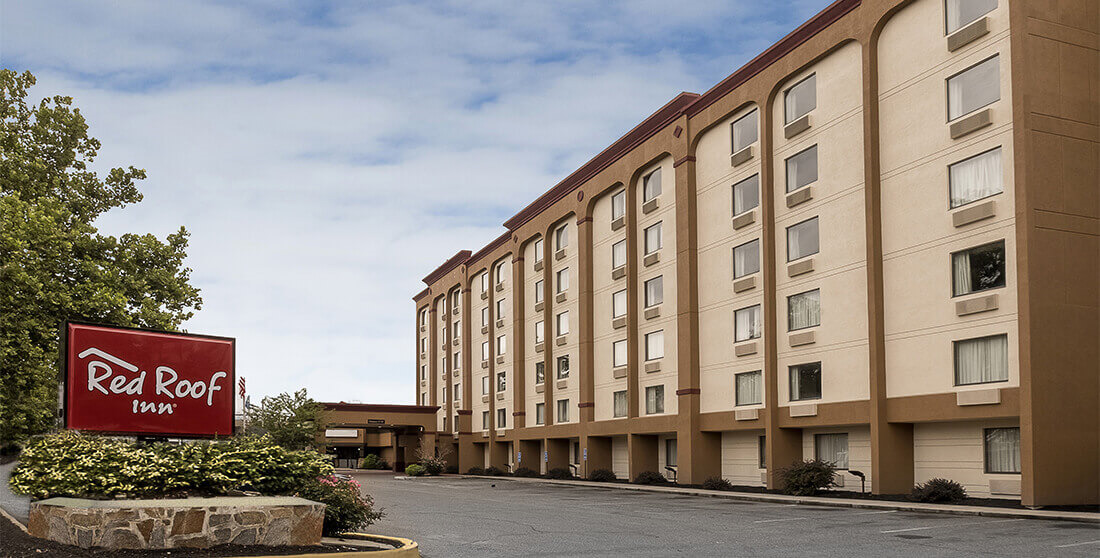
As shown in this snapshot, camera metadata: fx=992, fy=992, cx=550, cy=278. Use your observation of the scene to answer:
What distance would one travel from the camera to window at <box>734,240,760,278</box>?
3941cm

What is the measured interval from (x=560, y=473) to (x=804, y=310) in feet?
74.6

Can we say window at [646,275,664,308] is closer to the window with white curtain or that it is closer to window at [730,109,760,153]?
the window with white curtain

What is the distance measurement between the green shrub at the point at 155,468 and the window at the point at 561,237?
41.5m

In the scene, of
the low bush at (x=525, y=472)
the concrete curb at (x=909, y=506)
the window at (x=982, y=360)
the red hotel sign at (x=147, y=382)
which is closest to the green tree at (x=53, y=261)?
the red hotel sign at (x=147, y=382)

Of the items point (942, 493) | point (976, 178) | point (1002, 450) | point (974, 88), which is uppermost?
point (974, 88)

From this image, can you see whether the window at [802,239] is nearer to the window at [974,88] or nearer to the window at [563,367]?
the window at [974,88]

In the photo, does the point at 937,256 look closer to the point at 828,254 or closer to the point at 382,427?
the point at 828,254

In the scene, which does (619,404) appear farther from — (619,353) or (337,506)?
(337,506)

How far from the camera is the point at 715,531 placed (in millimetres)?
20203

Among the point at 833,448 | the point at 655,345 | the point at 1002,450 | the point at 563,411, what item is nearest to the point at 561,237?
the point at 563,411

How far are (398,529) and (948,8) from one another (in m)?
23.0

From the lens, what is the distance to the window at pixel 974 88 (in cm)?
2884

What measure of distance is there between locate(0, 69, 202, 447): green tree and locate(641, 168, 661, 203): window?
2259cm

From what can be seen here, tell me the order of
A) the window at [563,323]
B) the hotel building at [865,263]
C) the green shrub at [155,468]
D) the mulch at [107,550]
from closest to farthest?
the mulch at [107,550], the green shrub at [155,468], the hotel building at [865,263], the window at [563,323]
